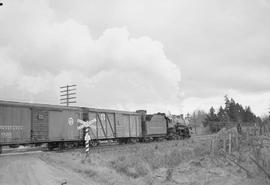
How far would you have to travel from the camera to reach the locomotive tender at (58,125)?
24062 mm

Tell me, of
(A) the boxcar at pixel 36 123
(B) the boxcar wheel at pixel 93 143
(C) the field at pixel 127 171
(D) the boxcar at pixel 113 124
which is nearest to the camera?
(C) the field at pixel 127 171

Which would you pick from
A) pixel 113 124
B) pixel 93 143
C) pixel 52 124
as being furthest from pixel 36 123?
pixel 113 124

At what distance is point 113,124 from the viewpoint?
3519 cm

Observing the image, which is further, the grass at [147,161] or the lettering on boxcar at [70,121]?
the lettering on boxcar at [70,121]

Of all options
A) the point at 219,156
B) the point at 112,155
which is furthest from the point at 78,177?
the point at 219,156

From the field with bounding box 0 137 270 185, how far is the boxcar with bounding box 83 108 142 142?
771 centimetres

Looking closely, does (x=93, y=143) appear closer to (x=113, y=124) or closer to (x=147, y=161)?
(x=113, y=124)

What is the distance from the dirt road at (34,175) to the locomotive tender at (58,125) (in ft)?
22.3

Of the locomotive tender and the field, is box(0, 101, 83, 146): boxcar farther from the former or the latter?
the field

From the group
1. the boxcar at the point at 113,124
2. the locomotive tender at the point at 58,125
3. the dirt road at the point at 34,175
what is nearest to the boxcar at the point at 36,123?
the locomotive tender at the point at 58,125

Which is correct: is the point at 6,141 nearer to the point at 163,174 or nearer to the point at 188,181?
the point at 163,174

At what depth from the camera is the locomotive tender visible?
24062 mm

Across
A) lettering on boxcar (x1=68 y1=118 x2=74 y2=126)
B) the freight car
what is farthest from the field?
lettering on boxcar (x1=68 y1=118 x2=74 y2=126)

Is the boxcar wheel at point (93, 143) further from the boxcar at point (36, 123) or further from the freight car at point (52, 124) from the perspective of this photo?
the boxcar at point (36, 123)
